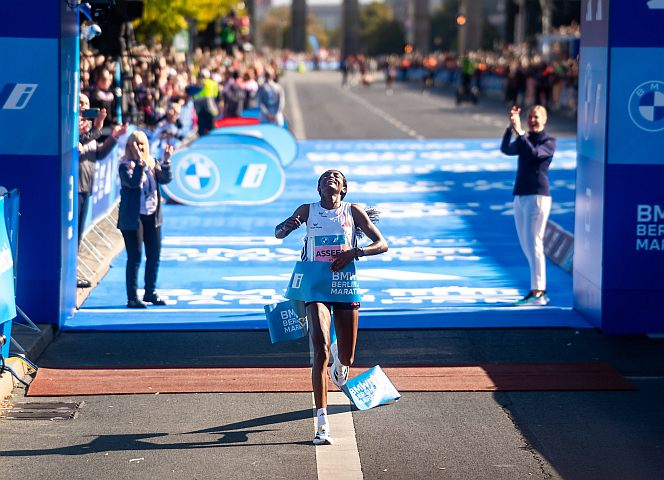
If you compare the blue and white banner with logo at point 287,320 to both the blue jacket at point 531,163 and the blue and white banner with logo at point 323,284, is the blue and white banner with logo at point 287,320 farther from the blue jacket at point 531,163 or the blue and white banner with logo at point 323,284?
the blue jacket at point 531,163

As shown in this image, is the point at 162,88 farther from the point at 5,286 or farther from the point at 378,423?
the point at 378,423

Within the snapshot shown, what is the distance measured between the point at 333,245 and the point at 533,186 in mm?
5100

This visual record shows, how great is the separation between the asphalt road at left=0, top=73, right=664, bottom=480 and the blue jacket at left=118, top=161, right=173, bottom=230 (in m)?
1.56

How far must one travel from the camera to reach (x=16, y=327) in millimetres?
12469

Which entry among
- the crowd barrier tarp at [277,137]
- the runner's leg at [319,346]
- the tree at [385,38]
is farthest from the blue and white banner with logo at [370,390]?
the tree at [385,38]

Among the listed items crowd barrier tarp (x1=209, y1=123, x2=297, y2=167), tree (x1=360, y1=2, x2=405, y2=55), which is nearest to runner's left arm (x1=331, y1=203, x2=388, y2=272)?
crowd barrier tarp (x1=209, y1=123, x2=297, y2=167)

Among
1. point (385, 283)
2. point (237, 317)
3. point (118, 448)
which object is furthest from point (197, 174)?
point (118, 448)

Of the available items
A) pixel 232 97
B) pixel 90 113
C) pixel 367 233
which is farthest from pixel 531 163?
pixel 232 97

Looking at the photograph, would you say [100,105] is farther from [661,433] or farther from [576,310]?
[661,433]

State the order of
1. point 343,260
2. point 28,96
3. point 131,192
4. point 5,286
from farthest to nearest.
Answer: point 131,192 → point 28,96 → point 5,286 → point 343,260

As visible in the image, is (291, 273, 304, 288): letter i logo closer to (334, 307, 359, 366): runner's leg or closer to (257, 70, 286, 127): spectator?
(334, 307, 359, 366): runner's leg

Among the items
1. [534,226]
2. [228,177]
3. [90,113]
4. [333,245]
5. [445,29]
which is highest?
[445,29]

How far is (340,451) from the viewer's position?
8.90 m

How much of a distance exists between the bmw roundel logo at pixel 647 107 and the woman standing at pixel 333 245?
4279 mm
